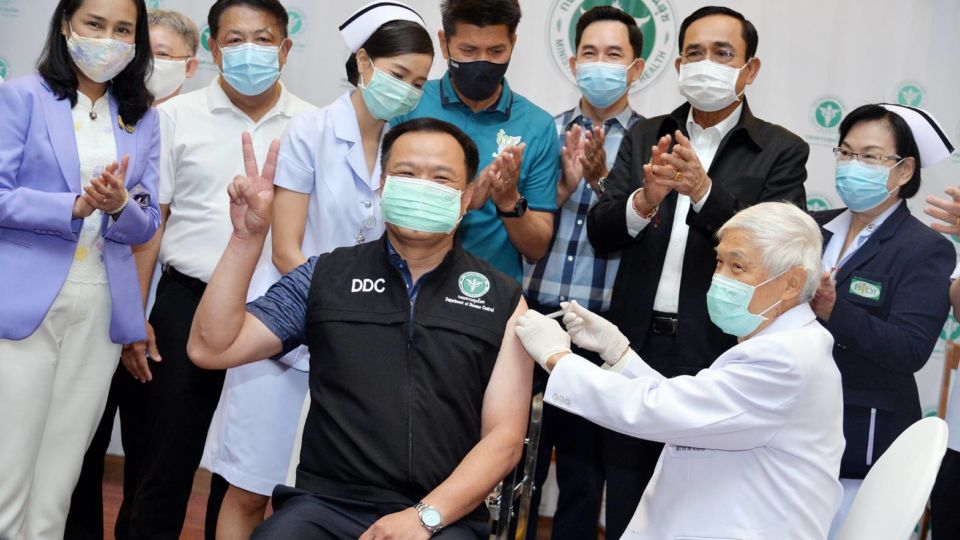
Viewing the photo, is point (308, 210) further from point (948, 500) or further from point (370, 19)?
point (948, 500)

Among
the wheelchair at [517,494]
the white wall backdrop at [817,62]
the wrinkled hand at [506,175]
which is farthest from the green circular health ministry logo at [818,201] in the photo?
the wheelchair at [517,494]

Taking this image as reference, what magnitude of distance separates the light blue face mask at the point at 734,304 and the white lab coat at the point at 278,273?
105cm

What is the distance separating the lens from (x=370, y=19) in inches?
121

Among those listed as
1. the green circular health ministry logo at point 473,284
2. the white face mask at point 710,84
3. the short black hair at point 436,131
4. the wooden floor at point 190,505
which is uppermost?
the white face mask at point 710,84

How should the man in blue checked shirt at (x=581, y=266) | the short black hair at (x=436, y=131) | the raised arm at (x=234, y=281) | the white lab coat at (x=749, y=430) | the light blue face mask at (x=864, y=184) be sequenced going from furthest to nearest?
the man in blue checked shirt at (x=581, y=266), the light blue face mask at (x=864, y=184), the short black hair at (x=436, y=131), the raised arm at (x=234, y=281), the white lab coat at (x=749, y=430)

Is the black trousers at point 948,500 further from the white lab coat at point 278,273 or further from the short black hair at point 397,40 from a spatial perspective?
the short black hair at point 397,40

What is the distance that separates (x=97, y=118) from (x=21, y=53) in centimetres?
226

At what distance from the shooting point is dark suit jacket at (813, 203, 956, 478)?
293 centimetres

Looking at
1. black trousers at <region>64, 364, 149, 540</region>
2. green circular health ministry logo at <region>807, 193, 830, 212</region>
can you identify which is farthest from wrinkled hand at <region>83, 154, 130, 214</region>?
green circular health ministry logo at <region>807, 193, 830, 212</region>

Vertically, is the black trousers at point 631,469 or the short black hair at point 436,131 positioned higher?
the short black hair at point 436,131

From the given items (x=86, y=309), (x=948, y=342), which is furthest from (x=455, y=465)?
(x=948, y=342)

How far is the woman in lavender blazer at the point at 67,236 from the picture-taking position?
2771 millimetres

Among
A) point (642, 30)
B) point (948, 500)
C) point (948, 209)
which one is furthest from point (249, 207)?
point (642, 30)

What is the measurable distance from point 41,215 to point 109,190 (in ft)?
0.61
